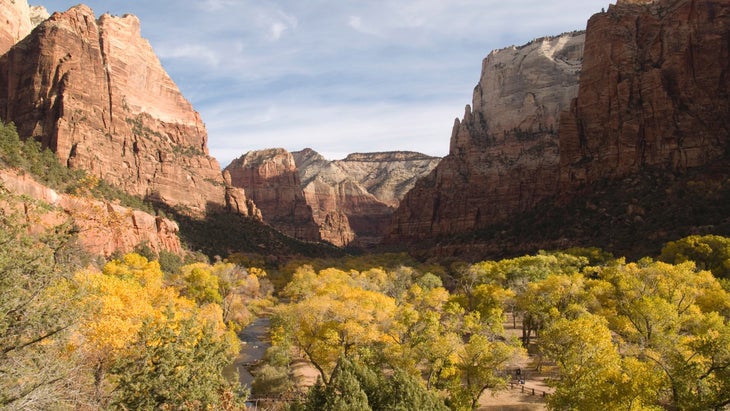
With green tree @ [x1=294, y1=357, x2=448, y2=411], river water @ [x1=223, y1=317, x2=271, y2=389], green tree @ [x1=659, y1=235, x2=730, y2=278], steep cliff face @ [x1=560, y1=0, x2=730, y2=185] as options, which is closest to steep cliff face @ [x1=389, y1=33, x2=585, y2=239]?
steep cliff face @ [x1=560, y1=0, x2=730, y2=185]

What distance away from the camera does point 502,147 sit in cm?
14538

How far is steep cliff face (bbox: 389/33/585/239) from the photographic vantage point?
438ft

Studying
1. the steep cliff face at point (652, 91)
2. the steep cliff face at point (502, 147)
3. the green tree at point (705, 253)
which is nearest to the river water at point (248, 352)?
the green tree at point (705, 253)

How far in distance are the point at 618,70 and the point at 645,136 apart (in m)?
16.1

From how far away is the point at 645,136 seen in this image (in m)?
86.8

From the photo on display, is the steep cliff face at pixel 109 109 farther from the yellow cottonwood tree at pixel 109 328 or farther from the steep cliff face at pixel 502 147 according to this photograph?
the yellow cottonwood tree at pixel 109 328

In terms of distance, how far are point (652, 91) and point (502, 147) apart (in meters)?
58.2

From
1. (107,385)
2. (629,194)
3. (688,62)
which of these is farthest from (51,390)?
(688,62)

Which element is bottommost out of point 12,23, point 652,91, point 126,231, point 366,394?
point 366,394

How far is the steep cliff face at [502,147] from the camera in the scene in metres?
133

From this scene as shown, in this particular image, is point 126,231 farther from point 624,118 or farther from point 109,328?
point 624,118

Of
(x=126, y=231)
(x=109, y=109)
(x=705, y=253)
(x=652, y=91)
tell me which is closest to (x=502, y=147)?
(x=652, y=91)

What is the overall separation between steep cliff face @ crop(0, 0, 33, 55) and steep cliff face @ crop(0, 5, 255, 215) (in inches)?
254

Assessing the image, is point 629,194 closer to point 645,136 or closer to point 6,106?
point 645,136
